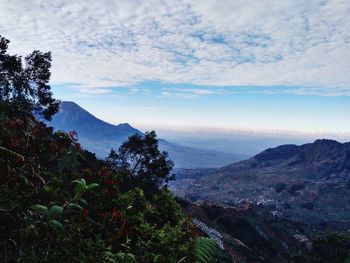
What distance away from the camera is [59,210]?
196 inches

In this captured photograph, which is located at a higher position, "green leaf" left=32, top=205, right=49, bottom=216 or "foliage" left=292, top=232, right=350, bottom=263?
"green leaf" left=32, top=205, right=49, bottom=216

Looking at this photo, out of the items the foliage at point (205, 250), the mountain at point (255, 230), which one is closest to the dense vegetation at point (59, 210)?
the foliage at point (205, 250)

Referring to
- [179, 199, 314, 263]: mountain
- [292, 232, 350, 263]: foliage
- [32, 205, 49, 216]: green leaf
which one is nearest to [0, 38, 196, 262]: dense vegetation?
[32, 205, 49, 216]: green leaf

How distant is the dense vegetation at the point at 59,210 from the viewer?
220 inches

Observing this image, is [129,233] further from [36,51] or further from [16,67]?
[36,51]

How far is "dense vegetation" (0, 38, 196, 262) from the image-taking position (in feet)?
18.4

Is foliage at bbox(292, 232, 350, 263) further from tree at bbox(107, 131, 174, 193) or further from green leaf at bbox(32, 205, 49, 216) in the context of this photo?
green leaf at bbox(32, 205, 49, 216)

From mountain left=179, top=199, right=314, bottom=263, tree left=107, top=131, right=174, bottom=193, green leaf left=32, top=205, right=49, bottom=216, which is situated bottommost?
mountain left=179, top=199, right=314, bottom=263

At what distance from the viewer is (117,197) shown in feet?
32.3

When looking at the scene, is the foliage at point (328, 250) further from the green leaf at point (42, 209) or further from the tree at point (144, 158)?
the green leaf at point (42, 209)

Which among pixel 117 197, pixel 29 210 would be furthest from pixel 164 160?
pixel 29 210

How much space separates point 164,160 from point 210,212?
33535mm

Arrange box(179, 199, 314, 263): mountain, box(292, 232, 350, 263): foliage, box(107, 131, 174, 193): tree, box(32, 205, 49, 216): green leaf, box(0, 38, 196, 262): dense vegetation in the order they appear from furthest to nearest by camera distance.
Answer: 1. box(179, 199, 314, 263): mountain
2. box(107, 131, 174, 193): tree
3. box(292, 232, 350, 263): foliage
4. box(0, 38, 196, 262): dense vegetation
5. box(32, 205, 49, 216): green leaf

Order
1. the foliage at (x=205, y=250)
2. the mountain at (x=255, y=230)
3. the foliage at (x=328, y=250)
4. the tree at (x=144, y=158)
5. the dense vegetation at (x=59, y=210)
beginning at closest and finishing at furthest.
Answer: the dense vegetation at (x=59, y=210) → the foliage at (x=205, y=250) → the foliage at (x=328, y=250) → the tree at (x=144, y=158) → the mountain at (x=255, y=230)
